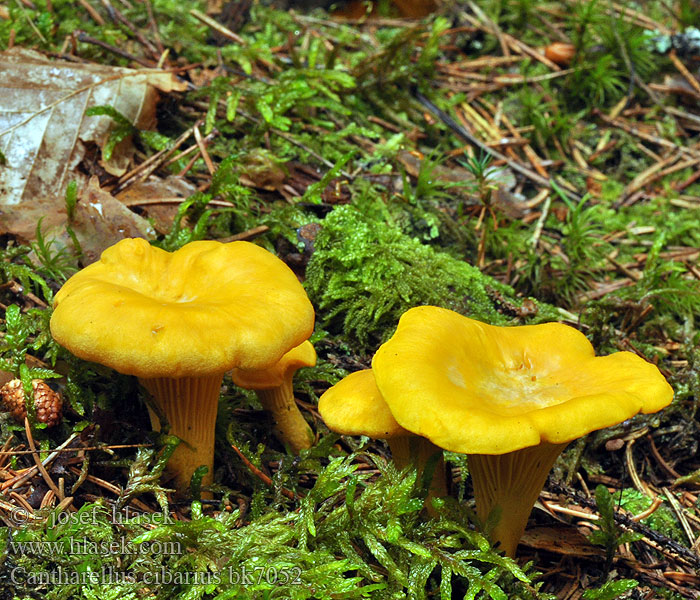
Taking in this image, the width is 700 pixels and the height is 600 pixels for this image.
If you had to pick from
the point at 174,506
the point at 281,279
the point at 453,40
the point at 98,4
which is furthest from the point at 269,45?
the point at 174,506

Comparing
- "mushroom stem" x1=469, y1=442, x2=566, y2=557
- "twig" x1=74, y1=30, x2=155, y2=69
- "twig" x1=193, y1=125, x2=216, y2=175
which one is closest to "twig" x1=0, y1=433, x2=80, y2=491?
"mushroom stem" x1=469, y1=442, x2=566, y2=557

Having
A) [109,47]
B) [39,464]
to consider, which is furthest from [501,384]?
[109,47]

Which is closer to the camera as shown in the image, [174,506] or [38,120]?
[174,506]

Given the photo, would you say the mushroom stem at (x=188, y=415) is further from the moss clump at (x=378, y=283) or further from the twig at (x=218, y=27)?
the twig at (x=218, y=27)

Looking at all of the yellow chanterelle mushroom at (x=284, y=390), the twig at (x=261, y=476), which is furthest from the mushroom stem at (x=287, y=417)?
the twig at (x=261, y=476)

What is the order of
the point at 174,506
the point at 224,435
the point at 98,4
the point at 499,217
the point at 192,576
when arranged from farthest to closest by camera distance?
the point at 98,4 < the point at 499,217 < the point at 224,435 < the point at 174,506 < the point at 192,576

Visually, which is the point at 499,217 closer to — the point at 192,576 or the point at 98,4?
the point at 192,576
